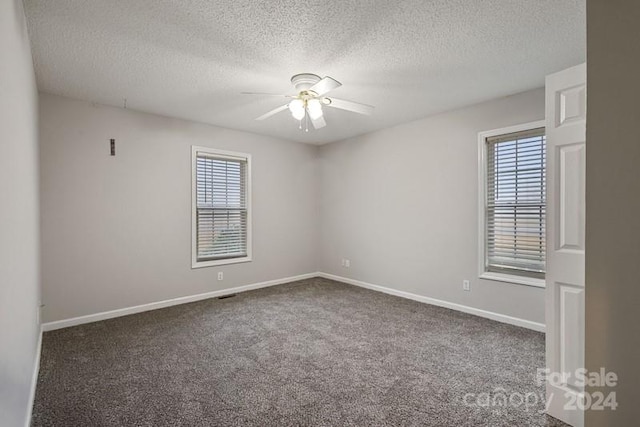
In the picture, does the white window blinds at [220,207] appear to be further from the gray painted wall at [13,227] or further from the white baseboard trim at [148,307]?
the gray painted wall at [13,227]

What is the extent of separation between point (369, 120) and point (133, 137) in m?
3.09

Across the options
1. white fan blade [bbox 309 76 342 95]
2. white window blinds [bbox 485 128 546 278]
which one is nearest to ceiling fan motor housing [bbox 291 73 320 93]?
white fan blade [bbox 309 76 342 95]

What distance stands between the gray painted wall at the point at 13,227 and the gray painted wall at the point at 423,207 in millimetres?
3977

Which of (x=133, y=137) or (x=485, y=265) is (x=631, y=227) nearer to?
(x=485, y=265)

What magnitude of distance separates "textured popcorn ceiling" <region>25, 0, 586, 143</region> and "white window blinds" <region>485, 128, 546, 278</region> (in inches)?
24.4

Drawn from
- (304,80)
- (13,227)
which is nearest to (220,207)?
(304,80)

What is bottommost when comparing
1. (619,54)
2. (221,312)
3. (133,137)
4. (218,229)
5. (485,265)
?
(221,312)

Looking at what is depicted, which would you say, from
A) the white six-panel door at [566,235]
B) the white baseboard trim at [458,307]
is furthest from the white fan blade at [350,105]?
the white baseboard trim at [458,307]

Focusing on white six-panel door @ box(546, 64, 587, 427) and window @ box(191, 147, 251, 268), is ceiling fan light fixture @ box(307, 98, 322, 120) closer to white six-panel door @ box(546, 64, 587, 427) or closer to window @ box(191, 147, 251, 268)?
white six-panel door @ box(546, 64, 587, 427)

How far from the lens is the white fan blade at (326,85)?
96.8 inches

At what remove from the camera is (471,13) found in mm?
2000

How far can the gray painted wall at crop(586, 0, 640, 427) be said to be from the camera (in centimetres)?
96

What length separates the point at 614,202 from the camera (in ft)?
3.30

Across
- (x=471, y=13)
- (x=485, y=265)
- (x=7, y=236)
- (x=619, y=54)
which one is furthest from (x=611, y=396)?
(x=485, y=265)
